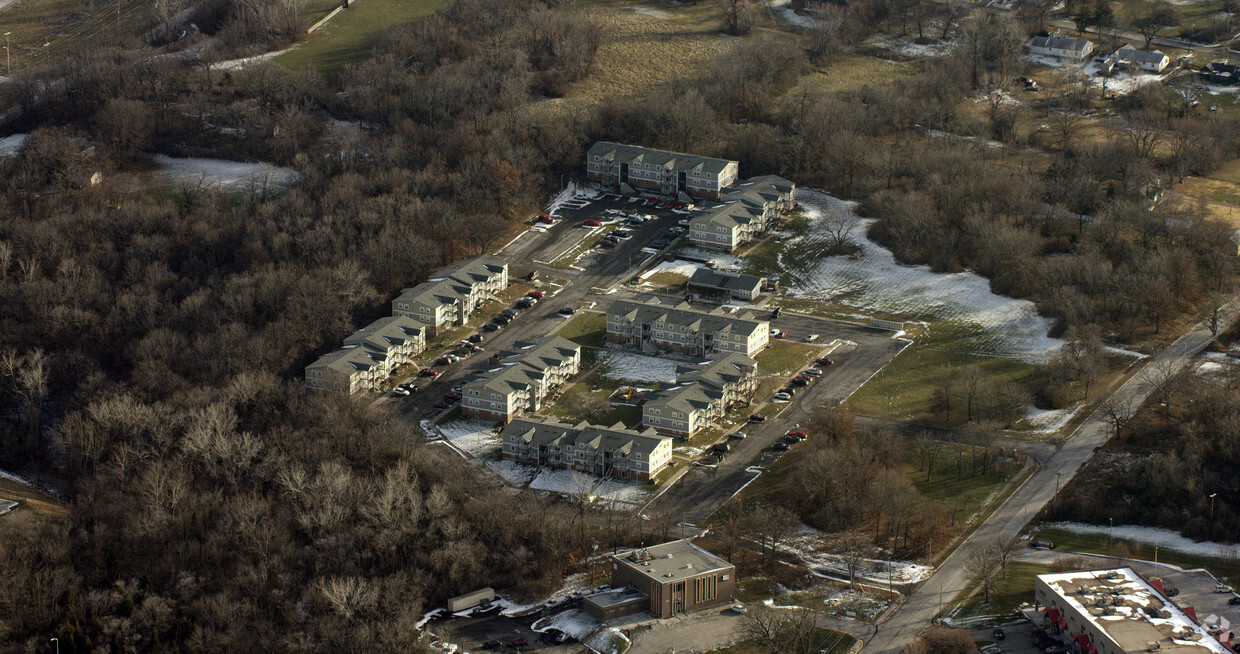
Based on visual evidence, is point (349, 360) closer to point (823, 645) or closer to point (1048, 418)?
point (823, 645)

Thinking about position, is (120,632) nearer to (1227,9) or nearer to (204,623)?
(204,623)

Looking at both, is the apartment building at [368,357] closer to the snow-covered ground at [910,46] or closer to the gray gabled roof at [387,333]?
the gray gabled roof at [387,333]

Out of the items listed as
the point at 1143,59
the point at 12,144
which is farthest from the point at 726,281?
the point at 12,144

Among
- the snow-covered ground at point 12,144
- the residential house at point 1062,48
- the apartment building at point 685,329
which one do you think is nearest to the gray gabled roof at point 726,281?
the apartment building at point 685,329

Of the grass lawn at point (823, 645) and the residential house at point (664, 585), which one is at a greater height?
the residential house at point (664, 585)

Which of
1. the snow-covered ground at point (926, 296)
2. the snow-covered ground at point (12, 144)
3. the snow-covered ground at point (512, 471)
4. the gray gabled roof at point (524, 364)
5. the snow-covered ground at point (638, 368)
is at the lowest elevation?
the snow-covered ground at point (512, 471)

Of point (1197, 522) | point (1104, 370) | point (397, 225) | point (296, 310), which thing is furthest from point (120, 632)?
point (1104, 370)
